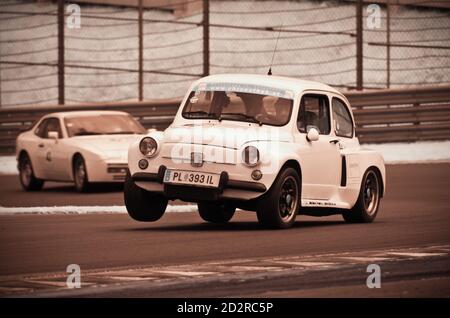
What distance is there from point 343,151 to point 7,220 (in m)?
3.77

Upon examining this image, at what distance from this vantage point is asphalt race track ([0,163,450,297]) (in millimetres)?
10422

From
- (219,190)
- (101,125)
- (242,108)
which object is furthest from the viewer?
(101,125)

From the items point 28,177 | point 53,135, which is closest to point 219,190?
point 53,135

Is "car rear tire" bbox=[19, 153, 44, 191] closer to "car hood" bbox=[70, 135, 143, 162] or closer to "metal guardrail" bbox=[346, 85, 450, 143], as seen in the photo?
"car hood" bbox=[70, 135, 143, 162]

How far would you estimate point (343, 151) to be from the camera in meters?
17.0

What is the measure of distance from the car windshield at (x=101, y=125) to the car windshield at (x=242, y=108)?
25.2ft

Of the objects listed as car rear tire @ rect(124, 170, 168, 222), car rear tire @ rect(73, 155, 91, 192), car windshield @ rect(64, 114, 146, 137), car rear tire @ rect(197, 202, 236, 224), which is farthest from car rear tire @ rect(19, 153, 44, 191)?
car rear tire @ rect(124, 170, 168, 222)

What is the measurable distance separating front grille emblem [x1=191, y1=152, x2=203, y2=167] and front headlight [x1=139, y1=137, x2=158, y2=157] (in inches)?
19.7

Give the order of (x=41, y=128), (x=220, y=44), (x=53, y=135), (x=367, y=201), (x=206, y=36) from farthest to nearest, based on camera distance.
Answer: (x=220, y=44) < (x=206, y=36) < (x=41, y=128) < (x=53, y=135) < (x=367, y=201)

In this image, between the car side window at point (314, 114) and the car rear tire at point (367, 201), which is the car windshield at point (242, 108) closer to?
the car side window at point (314, 114)

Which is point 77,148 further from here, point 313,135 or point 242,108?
point 313,135

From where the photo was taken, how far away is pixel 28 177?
2469 cm

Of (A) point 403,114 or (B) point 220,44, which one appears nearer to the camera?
(A) point 403,114

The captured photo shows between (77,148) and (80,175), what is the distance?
1.37 ft
